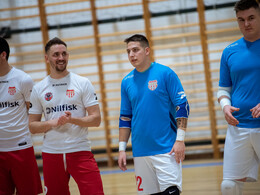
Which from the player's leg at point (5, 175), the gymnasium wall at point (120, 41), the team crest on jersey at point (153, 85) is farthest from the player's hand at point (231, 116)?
the gymnasium wall at point (120, 41)

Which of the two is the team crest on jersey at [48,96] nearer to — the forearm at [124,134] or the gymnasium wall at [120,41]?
the forearm at [124,134]

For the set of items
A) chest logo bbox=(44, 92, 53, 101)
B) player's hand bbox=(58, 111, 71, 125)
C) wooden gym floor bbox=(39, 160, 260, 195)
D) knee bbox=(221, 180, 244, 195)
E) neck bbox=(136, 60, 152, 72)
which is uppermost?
neck bbox=(136, 60, 152, 72)

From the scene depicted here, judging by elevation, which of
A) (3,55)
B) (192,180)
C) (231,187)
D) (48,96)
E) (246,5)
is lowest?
(192,180)

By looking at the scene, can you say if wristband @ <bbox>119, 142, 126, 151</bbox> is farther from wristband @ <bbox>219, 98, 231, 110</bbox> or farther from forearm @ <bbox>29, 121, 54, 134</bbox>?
wristband @ <bbox>219, 98, 231, 110</bbox>

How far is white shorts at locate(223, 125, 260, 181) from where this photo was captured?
102 inches

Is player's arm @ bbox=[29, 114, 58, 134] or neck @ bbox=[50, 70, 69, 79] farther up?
neck @ bbox=[50, 70, 69, 79]

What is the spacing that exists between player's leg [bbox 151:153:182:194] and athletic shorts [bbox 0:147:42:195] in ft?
4.04

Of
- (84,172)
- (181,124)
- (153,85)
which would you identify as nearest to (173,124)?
(181,124)

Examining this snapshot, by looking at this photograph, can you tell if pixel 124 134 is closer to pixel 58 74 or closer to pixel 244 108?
pixel 58 74

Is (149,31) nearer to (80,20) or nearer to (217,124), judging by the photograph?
(80,20)

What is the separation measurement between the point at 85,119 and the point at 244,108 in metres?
1.26

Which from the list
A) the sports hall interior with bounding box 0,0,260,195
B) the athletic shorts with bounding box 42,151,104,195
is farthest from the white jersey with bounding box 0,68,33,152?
the sports hall interior with bounding box 0,0,260,195

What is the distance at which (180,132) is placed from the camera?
2.68 m

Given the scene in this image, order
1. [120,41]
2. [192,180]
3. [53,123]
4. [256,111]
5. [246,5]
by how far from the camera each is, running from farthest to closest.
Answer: [120,41] → [192,180] → [53,123] → [246,5] → [256,111]
